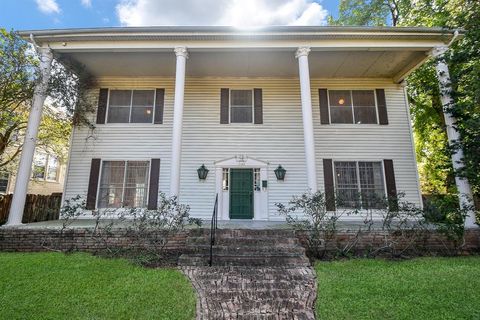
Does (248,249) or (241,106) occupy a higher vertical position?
(241,106)

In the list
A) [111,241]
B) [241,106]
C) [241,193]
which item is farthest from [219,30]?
[111,241]

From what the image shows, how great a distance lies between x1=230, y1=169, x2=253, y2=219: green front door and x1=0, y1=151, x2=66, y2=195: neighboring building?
10702 mm

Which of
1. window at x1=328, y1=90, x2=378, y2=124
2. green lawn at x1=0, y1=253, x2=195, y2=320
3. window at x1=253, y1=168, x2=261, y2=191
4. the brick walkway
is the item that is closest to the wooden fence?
green lawn at x1=0, y1=253, x2=195, y2=320

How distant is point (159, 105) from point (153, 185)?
113 inches

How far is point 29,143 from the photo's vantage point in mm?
6676

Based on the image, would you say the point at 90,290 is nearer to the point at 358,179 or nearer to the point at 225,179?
the point at 225,179

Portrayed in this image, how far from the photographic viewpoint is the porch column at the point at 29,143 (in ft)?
20.9

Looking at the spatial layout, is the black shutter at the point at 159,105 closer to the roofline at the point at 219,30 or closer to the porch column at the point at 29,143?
the roofline at the point at 219,30

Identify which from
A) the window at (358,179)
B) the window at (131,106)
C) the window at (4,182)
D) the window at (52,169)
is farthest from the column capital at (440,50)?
the window at (4,182)

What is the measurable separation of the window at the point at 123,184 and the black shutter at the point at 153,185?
24 centimetres

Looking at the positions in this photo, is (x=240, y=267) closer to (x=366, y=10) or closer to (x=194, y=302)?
(x=194, y=302)

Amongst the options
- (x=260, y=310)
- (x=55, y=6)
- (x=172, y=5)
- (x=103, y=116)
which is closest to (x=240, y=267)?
(x=260, y=310)

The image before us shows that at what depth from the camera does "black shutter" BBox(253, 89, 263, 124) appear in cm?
888

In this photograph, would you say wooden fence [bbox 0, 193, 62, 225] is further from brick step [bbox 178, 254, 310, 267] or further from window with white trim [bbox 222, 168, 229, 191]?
brick step [bbox 178, 254, 310, 267]
